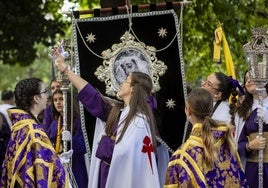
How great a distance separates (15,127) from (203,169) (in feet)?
5.65

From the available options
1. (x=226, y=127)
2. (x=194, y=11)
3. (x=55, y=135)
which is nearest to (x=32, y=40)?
(x=194, y=11)

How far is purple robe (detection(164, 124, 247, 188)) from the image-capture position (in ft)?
18.5

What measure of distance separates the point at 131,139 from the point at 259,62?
5.04 feet

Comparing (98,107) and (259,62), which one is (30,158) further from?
(259,62)

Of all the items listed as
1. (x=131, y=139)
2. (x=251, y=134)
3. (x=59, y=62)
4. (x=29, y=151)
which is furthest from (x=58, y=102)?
(x=251, y=134)

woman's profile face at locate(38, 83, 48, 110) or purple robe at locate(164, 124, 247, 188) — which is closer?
purple robe at locate(164, 124, 247, 188)

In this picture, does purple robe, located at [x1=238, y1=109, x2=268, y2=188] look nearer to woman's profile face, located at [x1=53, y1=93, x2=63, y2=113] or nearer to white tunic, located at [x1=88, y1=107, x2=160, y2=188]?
white tunic, located at [x1=88, y1=107, x2=160, y2=188]

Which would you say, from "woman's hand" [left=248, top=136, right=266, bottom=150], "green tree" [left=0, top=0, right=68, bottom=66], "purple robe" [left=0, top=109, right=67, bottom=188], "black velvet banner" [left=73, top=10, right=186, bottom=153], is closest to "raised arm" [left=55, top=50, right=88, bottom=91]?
"black velvet banner" [left=73, top=10, right=186, bottom=153]

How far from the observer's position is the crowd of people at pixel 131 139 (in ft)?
18.8

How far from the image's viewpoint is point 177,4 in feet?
27.6

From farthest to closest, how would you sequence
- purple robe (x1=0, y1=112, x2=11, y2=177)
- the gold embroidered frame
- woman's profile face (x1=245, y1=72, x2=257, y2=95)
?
the gold embroidered frame, purple robe (x1=0, y1=112, x2=11, y2=177), woman's profile face (x1=245, y1=72, x2=257, y2=95)

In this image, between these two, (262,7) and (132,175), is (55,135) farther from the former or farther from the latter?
(262,7)

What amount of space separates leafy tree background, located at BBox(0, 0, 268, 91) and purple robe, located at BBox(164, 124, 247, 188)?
410 centimetres

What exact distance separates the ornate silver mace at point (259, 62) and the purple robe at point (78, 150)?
7.40ft
